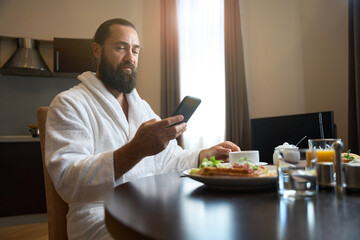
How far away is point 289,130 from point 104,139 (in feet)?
6.59

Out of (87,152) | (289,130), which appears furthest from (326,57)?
(87,152)

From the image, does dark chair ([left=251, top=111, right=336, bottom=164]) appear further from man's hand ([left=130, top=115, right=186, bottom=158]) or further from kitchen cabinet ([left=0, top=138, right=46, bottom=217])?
kitchen cabinet ([left=0, top=138, right=46, bottom=217])

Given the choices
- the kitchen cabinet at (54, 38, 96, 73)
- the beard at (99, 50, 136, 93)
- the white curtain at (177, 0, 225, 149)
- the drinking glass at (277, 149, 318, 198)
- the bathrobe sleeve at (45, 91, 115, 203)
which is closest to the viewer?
the drinking glass at (277, 149, 318, 198)

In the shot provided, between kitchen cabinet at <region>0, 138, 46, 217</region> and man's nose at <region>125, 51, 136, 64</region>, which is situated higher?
man's nose at <region>125, 51, 136, 64</region>

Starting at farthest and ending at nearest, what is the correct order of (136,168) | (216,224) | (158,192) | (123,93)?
(123,93) → (136,168) → (158,192) → (216,224)

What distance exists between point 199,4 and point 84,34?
1703mm

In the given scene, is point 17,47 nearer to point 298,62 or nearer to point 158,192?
point 298,62

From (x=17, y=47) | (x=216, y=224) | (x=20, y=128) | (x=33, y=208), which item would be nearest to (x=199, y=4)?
(x=17, y=47)

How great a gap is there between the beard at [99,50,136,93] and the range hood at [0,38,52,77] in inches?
104

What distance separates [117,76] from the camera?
1.55 metres

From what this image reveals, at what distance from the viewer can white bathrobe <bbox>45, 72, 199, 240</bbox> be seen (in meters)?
1.01

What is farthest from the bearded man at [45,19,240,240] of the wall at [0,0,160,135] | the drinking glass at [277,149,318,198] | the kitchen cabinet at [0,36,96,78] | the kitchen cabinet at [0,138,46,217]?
the wall at [0,0,160,135]

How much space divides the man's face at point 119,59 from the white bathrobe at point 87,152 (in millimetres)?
112

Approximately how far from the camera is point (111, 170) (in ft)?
3.32
